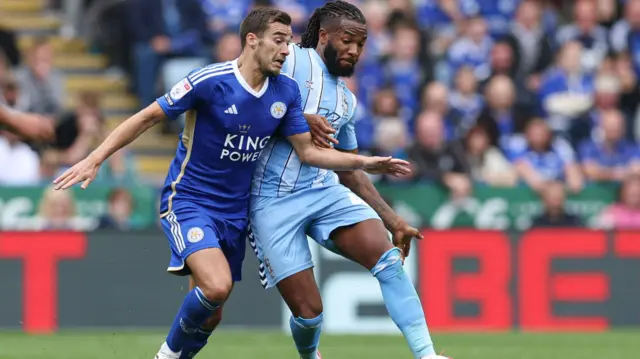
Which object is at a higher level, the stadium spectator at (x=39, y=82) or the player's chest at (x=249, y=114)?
the player's chest at (x=249, y=114)

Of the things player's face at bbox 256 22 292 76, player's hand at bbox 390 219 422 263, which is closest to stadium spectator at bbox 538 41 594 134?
player's hand at bbox 390 219 422 263

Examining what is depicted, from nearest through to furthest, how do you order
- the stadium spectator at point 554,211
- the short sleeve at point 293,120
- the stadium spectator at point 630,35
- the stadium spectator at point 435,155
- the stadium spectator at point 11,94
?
the short sleeve at point 293,120 < the stadium spectator at point 554,211 < the stadium spectator at point 435,155 < the stadium spectator at point 11,94 < the stadium spectator at point 630,35

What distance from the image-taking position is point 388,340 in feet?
40.2

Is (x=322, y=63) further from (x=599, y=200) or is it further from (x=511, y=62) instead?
(x=511, y=62)

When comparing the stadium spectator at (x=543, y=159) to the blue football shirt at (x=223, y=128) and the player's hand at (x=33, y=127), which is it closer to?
the blue football shirt at (x=223, y=128)

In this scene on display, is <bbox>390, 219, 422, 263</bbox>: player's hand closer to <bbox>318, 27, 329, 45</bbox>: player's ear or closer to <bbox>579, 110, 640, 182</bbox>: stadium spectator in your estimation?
<bbox>318, 27, 329, 45</bbox>: player's ear

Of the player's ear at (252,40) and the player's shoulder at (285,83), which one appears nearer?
the player's ear at (252,40)

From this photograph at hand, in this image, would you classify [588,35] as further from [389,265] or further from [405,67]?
[389,265]

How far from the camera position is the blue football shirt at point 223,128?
784cm

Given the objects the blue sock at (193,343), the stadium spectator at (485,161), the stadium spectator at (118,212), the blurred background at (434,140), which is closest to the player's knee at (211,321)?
the blue sock at (193,343)

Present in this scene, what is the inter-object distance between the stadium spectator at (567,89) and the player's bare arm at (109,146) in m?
8.88

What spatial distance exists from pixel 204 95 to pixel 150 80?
8.59m

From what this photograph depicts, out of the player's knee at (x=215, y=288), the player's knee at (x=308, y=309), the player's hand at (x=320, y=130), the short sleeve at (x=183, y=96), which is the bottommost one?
the player's knee at (x=308, y=309)

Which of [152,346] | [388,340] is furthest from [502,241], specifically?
[152,346]
